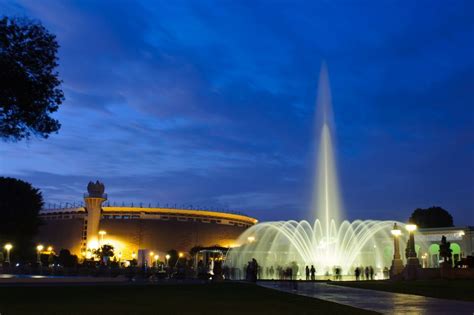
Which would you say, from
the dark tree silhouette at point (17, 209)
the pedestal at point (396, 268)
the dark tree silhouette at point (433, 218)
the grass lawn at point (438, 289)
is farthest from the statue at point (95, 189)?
the grass lawn at point (438, 289)

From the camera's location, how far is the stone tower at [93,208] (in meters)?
117

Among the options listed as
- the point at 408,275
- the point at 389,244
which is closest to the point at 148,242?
the point at 389,244

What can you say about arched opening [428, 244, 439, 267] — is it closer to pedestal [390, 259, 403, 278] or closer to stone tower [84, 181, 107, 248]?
pedestal [390, 259, 403, 278]

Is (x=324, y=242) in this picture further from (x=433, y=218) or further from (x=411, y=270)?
(x=433, y=218)

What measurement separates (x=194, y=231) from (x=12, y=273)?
81089 millimetres

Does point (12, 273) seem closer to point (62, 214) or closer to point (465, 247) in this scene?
point (465, 247)

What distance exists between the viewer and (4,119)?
81.4ft

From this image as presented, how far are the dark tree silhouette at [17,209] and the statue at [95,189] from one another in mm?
37837

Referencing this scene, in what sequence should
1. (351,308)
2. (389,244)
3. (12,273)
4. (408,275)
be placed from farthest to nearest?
(389,244) → (12,273) → (408,275) → (351,308)

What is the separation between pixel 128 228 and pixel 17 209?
54.4 meters

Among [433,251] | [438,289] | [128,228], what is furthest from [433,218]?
[438,289]

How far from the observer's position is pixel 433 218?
381 ft

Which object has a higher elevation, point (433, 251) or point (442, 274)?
point (433, 251)

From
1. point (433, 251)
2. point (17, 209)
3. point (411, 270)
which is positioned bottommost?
point (411, 270)
